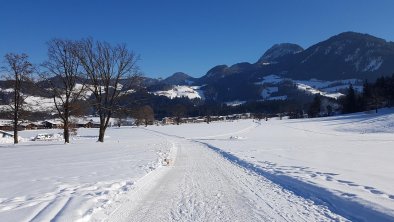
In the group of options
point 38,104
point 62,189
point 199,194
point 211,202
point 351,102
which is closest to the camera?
point 211,202

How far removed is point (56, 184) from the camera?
470 inches

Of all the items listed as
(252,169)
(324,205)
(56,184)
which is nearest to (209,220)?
(324,205)

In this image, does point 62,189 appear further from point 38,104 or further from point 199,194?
point 38,104

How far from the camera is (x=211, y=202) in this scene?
9078mm

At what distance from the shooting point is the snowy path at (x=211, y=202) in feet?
25.2

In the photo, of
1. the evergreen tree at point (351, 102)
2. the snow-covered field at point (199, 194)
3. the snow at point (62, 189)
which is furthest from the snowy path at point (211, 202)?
the evergreen tree at point (351, 102)

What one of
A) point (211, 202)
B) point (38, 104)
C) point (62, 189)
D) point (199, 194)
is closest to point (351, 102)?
point (38, 104)

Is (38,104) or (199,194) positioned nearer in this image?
(199,194)

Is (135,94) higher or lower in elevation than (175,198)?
higher

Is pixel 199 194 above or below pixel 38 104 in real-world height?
below

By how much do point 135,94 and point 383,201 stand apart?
30302 mm

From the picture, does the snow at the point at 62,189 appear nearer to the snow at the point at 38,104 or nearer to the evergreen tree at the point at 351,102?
the snow at the point at 38,104

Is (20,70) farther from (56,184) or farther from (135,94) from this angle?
(56,184)

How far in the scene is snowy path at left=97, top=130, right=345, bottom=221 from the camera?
7.70m
